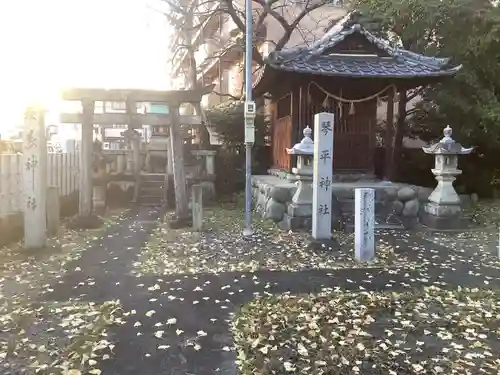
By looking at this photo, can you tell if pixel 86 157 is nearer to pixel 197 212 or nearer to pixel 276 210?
pixel 197 212

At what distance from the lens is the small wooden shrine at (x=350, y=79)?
12.3 m

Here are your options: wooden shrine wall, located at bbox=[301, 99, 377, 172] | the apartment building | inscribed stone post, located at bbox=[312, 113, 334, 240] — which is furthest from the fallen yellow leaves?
the apartment building

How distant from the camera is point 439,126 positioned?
15711 millimetres

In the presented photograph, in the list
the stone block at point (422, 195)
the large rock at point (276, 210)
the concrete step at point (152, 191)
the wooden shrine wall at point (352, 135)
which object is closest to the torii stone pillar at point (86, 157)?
the large rock at point (276, 210)

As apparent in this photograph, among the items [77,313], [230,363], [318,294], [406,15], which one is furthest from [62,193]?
[406,15]

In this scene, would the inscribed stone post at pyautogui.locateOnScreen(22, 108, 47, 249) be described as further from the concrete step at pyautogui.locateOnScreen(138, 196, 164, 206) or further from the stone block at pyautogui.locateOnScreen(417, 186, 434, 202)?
the stone block at pyautogui.locateOnScreen(417, 186, 434, 202)

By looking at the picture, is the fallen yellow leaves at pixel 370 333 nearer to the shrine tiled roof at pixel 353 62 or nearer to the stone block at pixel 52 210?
the stone block at pixel 52 210

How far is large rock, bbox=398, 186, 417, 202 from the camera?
11930 mm

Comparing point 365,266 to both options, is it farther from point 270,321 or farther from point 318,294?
point 270,321

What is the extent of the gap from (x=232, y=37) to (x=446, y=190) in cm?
1263

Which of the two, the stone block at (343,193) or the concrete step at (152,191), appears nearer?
the stone block at (343,193)

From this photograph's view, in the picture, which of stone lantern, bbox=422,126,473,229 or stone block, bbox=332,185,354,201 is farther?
stone block, bbox=332,185,354,201

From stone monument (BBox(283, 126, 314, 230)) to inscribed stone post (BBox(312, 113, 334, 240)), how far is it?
1705mm

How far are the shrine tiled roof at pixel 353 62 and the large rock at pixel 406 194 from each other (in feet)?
9.82
